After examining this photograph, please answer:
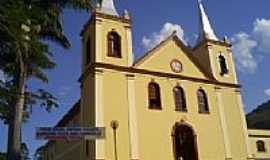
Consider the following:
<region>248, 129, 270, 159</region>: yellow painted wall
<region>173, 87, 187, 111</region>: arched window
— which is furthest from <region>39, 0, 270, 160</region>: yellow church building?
<region>248, 129, 270, 159</region>: yellow painted wall

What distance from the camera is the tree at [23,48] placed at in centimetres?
1213

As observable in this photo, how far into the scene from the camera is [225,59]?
33812 millimetres

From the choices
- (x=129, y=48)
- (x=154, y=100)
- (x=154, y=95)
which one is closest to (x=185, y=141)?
(x=154, y=100)

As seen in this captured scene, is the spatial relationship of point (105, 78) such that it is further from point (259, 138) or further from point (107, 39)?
point (259, 138)

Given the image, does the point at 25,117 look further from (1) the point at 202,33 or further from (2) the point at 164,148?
(1) the point at 202,33

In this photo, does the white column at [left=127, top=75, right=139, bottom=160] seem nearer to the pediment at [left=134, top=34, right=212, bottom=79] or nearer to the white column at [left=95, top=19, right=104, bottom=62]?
the pediment at [left=134, top=34, right=212, bottom=79]

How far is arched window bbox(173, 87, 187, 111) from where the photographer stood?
29.1 meters

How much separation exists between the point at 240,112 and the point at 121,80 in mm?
10219

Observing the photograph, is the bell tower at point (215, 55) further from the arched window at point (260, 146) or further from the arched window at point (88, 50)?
the arched window at point (88, 50)

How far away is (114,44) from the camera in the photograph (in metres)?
29.4

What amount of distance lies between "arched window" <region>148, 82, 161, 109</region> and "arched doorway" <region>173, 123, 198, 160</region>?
1.96 m

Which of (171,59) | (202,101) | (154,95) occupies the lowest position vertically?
(202,101)

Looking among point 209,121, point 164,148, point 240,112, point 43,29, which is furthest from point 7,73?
point 240,112

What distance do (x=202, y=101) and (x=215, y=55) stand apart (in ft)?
15.7
